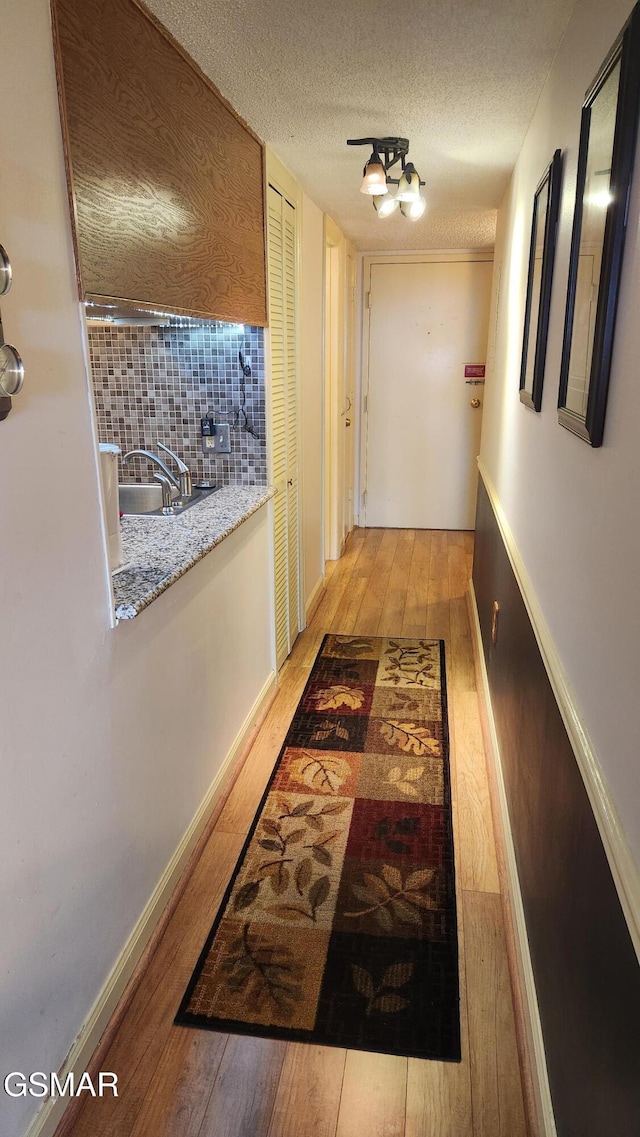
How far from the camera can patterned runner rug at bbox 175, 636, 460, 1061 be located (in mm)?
1604

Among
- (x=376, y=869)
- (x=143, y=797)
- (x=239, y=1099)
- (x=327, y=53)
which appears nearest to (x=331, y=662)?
(x=376, y=869)

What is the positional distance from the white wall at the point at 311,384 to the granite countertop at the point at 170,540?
97 centimetres

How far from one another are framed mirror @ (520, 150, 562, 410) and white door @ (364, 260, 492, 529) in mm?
3168

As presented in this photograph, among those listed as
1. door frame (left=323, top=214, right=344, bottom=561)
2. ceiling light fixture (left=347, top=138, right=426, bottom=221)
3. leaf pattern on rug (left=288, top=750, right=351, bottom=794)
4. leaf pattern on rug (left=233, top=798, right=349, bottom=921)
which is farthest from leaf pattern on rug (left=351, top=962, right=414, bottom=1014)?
door frame (left=323, top=214, right=344, bottom=561)

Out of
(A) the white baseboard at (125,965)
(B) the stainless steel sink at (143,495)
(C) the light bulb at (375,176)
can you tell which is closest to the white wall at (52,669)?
(A) the white baseboard at (125,965)

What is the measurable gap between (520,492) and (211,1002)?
167 cm

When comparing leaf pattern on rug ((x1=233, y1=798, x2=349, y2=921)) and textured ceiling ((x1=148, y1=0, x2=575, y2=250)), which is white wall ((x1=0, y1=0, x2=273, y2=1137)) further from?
textured ceiling ((x1=148, y1=0, x2=575, y2=250))

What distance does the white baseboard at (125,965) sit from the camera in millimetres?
1329

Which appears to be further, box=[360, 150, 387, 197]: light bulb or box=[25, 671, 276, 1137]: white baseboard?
box=[360, 150, 387, 197]: light bulb

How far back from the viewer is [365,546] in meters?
5.39

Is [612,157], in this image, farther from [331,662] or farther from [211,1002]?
[331,662]

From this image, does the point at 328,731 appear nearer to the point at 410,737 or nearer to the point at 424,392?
the point at 410,737

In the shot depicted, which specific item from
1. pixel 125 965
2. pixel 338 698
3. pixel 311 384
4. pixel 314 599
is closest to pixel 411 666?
pixel 338 698

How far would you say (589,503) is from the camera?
1.25 m
